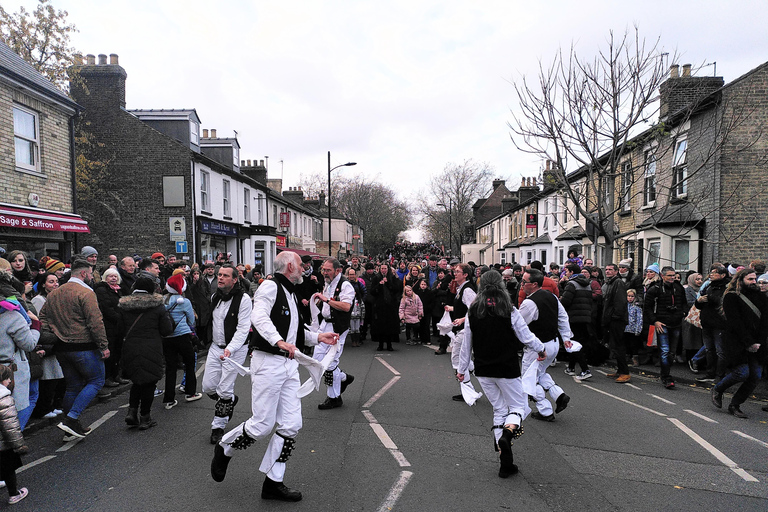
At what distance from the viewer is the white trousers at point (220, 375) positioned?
5359 mm

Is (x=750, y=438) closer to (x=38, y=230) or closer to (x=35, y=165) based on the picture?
(x=38, y=230)

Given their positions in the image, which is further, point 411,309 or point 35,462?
point 411,309

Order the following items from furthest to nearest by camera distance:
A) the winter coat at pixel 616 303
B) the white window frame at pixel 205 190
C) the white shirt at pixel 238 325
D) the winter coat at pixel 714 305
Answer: the white window frame at pixel 205 190, the winter coat at pixel 616 303, the winter coat at pixel 714 305, the white shirt at pixel 238 325

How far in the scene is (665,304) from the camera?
8.77 metres

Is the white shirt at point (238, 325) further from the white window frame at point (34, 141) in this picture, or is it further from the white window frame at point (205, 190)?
the white window frame at point (205, 190)

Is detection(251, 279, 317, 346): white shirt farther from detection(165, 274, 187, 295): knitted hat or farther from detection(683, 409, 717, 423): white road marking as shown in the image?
detection(683, 409, 717, 423): white road marking

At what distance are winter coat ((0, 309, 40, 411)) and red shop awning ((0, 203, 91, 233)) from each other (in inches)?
357

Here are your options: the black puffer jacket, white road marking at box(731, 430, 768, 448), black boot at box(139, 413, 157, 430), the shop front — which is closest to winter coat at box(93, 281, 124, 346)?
black boot at box(139, 413, 157, 430)

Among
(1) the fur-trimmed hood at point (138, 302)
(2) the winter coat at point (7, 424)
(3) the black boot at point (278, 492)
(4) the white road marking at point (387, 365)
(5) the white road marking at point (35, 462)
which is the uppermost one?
(1) the fur-trimmed hood at point (138, 302)

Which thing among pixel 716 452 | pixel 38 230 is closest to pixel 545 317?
pixel 716 452

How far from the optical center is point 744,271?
655cm

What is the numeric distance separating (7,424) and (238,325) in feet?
7.03

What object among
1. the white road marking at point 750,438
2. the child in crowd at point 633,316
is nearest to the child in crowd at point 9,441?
the white road marking at point 750,438

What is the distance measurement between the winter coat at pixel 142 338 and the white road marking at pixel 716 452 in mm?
6263
